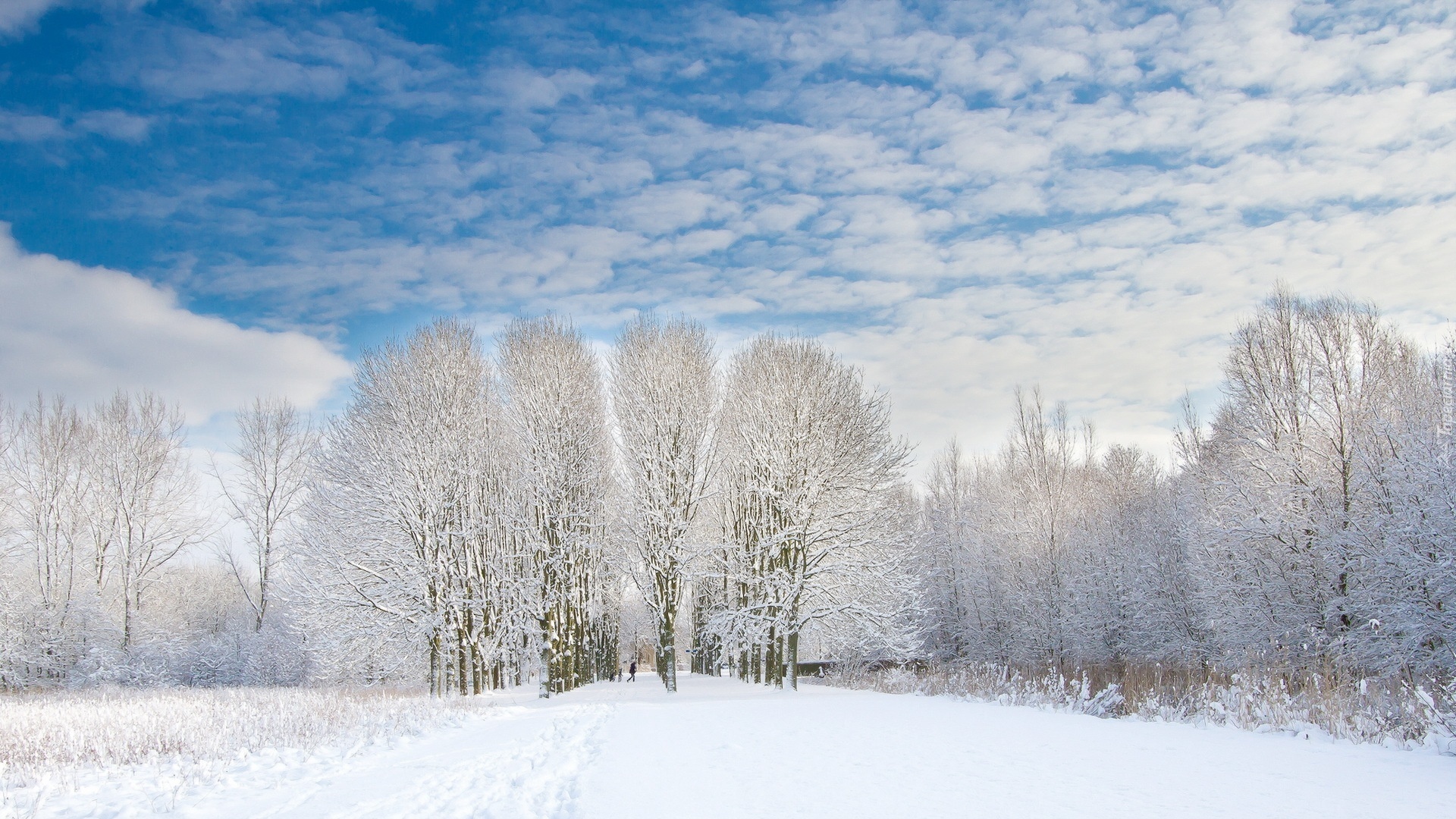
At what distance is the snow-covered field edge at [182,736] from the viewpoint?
7785 mm

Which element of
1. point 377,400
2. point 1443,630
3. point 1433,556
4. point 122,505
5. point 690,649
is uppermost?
point 377,400

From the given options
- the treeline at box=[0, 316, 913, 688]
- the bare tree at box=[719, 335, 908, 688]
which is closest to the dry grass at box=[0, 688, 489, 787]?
the treeline at box=[0, 316, 913, 688]

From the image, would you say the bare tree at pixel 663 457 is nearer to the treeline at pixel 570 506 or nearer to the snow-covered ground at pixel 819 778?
the treeline at pixel 570 506

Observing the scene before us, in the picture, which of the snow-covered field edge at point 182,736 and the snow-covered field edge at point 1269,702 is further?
the snow-covered field edge at point 1269,702

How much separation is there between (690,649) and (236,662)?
21278mm

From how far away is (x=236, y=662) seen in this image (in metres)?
32.2

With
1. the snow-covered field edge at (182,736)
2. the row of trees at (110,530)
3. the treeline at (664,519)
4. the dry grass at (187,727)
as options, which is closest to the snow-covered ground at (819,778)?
the snow-covered field edge at (182,736)

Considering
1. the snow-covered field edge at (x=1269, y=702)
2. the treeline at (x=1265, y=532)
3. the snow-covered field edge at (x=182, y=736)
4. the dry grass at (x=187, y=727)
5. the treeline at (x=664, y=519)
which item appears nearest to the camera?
the snow-covered field edge at (x=182, y=736)

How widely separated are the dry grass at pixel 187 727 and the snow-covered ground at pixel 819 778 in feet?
2.51

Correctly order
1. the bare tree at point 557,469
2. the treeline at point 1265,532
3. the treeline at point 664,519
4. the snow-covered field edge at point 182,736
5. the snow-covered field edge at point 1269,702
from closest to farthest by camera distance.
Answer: the snow-covered field edge at point 182,736, the snow-covered field edge at point 1269,702, the treeline at point 1265,532, the treeline at point 664,519, the bare tree at point 557,469

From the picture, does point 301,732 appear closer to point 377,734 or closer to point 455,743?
point 377,734

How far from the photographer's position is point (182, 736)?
1016 cm

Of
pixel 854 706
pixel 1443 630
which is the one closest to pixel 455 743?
pixel 854 706

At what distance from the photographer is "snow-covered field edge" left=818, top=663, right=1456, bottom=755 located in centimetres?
863
